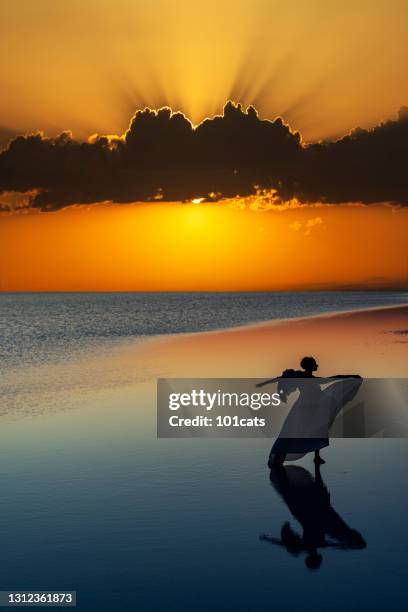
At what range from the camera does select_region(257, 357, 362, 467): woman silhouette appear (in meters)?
15.0

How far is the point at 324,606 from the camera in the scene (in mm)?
8406

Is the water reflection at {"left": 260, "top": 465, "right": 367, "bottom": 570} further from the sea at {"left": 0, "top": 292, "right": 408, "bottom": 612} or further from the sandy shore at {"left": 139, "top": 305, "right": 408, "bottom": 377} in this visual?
the sandy shore at {"left": 139, "top": 305, "right": 408, "bottom": 377}

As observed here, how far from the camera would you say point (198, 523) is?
1123 centimetres

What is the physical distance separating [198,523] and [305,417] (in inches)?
169

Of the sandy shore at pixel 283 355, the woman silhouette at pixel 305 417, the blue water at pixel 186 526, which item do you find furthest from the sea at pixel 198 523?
the sandy shore at pixel 283 355

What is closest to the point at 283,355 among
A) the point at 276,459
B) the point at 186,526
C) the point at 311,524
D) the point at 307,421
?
the point at 307,421

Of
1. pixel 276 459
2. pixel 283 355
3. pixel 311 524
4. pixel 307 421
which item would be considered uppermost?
pixel 283 355

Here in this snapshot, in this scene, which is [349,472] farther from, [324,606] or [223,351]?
[223,351]

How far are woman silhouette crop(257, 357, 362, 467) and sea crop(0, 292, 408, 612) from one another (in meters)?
0.36

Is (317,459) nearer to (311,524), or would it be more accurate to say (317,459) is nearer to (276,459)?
(276,459)

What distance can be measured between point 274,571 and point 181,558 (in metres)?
1.09

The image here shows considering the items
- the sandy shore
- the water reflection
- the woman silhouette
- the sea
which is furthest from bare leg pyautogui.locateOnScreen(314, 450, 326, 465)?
the sandy shore

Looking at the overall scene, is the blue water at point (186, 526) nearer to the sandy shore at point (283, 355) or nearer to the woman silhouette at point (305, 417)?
the woman silhouette at point (305, 417)

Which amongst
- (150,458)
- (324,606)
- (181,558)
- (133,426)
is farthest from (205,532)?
(133,426)
